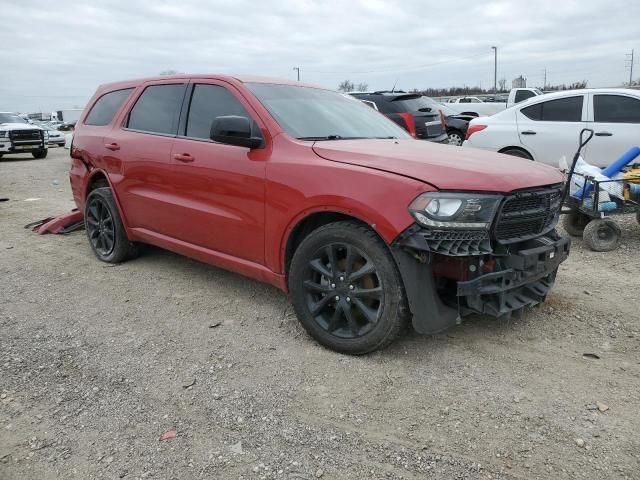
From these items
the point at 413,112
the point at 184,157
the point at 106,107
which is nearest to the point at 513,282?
the point at 184,157

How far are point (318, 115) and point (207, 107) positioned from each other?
2.97 feet

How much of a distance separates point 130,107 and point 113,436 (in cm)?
336

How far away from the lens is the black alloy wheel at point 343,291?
3.16m

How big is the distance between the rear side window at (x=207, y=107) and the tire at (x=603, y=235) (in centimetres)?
391

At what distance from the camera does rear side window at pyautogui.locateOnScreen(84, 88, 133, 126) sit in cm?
522

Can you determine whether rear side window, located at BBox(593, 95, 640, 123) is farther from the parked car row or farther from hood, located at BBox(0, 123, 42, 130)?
hood, located at BBox(0, 123, 42, 130)

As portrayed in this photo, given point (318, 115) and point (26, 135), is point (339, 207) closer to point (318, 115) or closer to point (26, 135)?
point (318, 115)

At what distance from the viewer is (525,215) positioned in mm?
3154

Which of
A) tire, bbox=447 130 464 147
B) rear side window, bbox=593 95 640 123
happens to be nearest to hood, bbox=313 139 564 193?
rear side window, bbox=593 95 640 123

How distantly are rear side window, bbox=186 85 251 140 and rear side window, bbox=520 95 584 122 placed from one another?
5934 millimetres

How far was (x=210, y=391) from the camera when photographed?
297 cm

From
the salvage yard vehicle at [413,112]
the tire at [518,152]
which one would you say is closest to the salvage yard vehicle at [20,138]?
the salvage yard vehicle at [413,112]

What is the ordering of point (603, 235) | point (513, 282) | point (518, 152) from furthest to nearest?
1. point (518, 152)
2. point (603, 235)
3. point (513, 282)

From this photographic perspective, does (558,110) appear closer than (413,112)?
Yes
